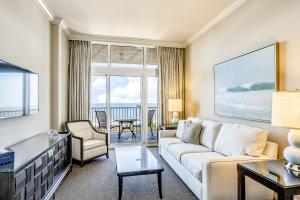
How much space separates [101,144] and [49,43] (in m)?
2.27

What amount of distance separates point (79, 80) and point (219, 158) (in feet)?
12.4

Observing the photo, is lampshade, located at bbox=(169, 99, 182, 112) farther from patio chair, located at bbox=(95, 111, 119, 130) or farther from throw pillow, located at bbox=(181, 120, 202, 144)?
patio chair, located at bbox=(95, 111, 119, 130)

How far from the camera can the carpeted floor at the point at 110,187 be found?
257 cm

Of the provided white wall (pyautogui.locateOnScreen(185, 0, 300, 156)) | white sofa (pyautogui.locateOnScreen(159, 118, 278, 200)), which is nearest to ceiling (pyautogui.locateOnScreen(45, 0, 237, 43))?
white wall (pyautogui.locateOnScreen(185, 0, 300, 156))

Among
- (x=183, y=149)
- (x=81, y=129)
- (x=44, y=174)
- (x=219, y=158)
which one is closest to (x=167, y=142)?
(x=183, y=149)

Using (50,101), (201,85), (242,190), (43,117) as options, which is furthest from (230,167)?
(50,101)

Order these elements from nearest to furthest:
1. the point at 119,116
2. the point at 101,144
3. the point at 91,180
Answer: the point at 91,180, the point at 101,144, the point at 119,116

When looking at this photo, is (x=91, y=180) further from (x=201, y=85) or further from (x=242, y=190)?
(x=201, y=85)

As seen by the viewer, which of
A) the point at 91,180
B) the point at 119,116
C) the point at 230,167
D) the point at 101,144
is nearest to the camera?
the point at 230,167

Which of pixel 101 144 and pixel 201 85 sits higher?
pixel 201 85

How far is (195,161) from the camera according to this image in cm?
256

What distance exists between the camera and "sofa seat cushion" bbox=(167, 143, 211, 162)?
3027 millimetres

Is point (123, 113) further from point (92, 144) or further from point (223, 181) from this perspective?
Answer: point (223, 181)

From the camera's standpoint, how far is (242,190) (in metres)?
1.90
